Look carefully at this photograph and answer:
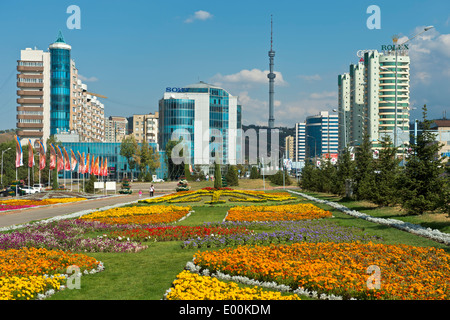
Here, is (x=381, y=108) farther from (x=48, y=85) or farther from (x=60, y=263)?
(x=60, y=263)

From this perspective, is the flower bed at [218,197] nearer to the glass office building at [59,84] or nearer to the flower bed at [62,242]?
the flower bed at [62,242]

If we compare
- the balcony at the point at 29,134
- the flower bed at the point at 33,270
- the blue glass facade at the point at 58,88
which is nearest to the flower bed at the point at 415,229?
the flower bed at the point at 33,270

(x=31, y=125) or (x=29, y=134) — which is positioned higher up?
(x=31, y=125)

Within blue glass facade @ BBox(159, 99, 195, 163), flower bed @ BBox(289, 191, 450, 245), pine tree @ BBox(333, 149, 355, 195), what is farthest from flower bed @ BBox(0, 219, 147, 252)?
blue glass facade @ BBox(159, 99, 195, 163)

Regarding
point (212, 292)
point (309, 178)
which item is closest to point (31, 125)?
point (309, 178)

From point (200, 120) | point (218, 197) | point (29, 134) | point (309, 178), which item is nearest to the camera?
point (218, 197)

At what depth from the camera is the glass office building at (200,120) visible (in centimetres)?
15100

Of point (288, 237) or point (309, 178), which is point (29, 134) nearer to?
point (309, 178)

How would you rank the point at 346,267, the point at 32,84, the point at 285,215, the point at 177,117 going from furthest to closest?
the point at 177,117 < the point at 32,84 < the point at 285,215 < the point at 346,267

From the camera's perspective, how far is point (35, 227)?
74.9ft

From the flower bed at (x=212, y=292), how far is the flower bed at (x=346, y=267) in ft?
4.15

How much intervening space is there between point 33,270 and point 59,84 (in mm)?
133235

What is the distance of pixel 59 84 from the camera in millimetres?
137125
